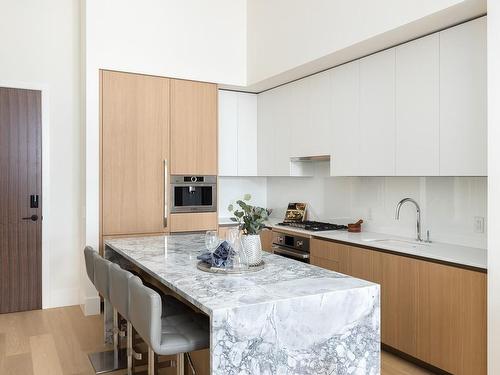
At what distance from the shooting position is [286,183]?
5406mm

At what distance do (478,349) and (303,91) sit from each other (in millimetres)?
2755

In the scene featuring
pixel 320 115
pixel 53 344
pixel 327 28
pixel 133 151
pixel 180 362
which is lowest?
pixel 53 344

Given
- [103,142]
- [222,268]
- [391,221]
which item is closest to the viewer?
[222,268]

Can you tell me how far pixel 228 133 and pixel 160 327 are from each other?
338cm

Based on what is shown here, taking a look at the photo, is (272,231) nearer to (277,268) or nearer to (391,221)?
(391,221)

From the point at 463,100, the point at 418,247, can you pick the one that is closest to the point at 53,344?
the point at 418,247

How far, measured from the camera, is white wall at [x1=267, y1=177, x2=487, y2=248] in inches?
128

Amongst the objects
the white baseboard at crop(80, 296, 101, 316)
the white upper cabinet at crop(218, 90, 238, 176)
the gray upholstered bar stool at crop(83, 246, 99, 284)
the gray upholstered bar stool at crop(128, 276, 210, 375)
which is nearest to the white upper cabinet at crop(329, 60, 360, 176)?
the white upper cabinet at crop(218, 90, 238, 176)

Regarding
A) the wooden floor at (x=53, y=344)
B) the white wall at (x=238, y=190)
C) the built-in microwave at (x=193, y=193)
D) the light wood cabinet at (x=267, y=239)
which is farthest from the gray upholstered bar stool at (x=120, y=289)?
the white wall at (x=238, y=190)

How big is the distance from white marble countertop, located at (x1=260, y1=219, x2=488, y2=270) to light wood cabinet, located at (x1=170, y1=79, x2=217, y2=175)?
1.24 metres

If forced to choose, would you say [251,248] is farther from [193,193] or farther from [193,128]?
[193,128]

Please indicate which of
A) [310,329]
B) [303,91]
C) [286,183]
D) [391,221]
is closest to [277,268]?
[310,329]

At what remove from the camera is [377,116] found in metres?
3.57

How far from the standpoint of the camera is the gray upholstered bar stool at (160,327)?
196cm
